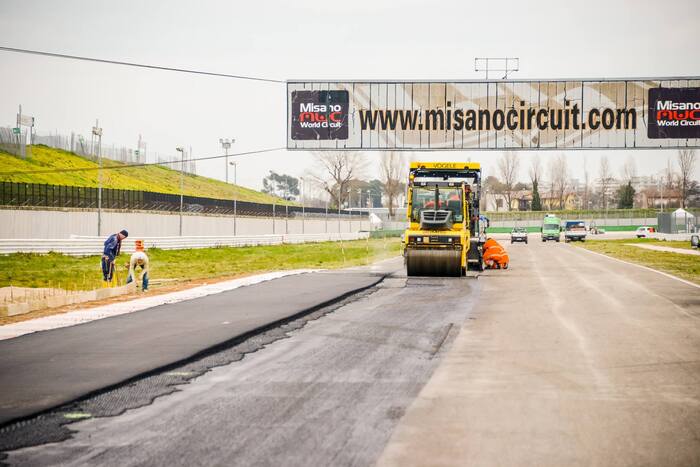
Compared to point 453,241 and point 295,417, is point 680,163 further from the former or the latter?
point 295,417

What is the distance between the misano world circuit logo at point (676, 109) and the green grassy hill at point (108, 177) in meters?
48.3

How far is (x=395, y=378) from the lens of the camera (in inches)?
368

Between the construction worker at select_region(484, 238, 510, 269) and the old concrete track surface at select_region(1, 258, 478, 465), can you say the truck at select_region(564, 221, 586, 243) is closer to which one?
the construction worker at select_region(484, 238, 510, 269)

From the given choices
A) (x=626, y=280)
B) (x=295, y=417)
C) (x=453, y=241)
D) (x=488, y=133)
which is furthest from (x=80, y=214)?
(x=295, y=417)

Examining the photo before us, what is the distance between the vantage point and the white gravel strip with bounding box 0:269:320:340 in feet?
45.6

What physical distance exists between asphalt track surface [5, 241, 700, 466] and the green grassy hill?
184 feet

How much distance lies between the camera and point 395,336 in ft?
42.6

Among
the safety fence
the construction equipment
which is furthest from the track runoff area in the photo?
the safety fence

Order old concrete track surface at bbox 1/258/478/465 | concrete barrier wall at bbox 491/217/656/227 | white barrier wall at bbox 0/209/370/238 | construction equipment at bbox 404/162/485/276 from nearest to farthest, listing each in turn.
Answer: old concrete track surface at bbox 1/258/478/465 < construction equipment at bbox 404/162/485/276 < white barrier wall at bbox 0/209/370/238 < concrete barrier wall at bbox 491/217/656/227

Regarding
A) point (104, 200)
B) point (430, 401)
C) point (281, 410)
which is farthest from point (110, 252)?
point (104, 200)

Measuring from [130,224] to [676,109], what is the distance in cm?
3852

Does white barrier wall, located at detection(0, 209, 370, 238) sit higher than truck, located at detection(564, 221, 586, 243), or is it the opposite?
white barrier wall, located at detection(0, 209, 370, 238)

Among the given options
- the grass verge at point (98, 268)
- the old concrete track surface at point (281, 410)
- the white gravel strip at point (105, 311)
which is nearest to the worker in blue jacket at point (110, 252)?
the grass verge at point (98, 268)

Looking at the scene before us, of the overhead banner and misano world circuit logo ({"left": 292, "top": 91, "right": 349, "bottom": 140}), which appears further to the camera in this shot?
misano world circuit logo ({"left": 292, "top": 91, "right": 349, "bottom": 140})
